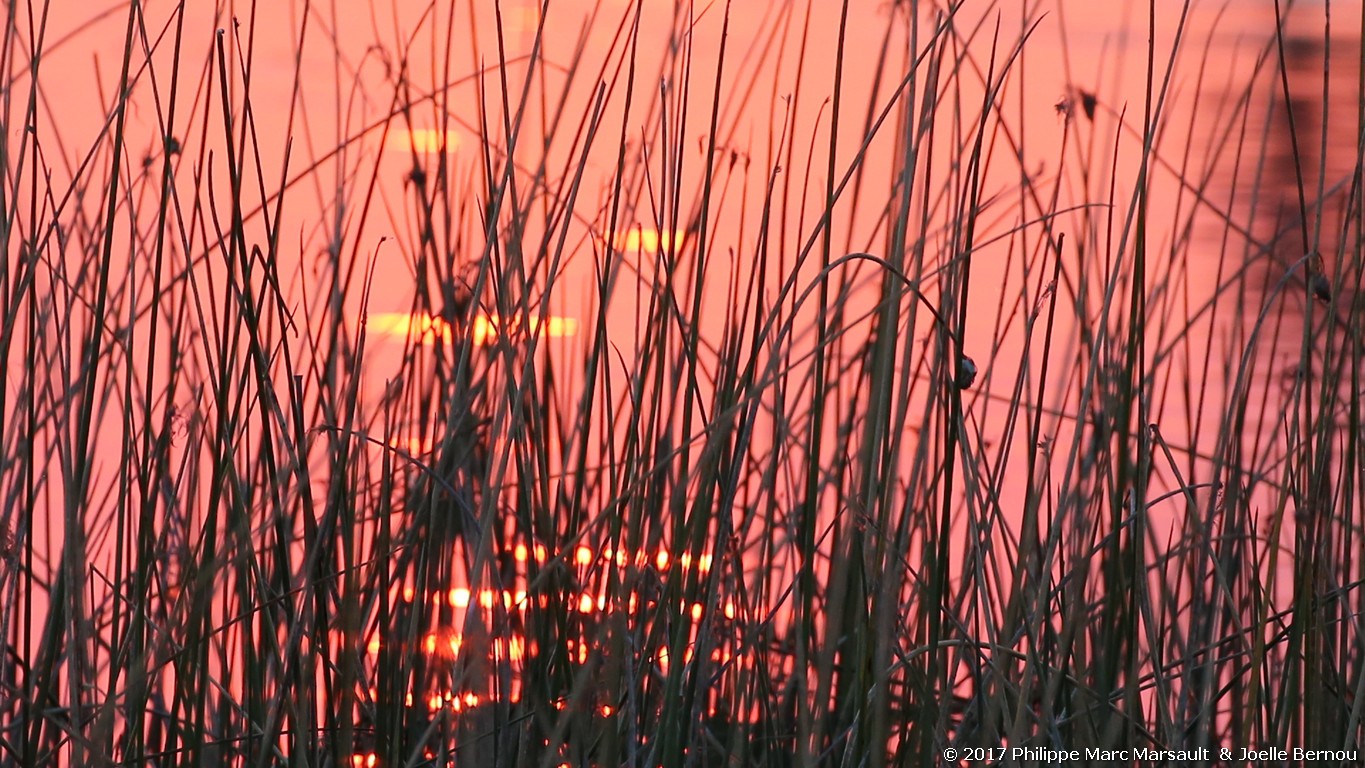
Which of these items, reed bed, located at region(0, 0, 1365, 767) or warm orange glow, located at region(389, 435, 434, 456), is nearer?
reed bed, located at region(0, 0, 1365, 767)

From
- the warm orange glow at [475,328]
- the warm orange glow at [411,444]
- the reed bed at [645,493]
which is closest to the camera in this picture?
the reed bed at [645,493]

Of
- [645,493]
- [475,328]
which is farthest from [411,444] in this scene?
[645,493]

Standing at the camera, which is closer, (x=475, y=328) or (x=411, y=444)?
(x=475, y=328)

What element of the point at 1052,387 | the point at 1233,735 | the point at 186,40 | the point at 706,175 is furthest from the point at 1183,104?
the point at 706,175

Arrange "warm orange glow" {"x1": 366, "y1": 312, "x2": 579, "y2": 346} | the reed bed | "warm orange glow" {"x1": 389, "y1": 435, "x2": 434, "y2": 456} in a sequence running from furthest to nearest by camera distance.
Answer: "warm orange glow" {"x1": 389, "y1": 435, "x2": 434, "y2": 456}
"warm orange glow" {"x1": 366, "y1": 312, "x2": 579, "y2": 346}
the reed bed

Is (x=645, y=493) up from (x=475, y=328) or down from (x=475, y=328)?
down

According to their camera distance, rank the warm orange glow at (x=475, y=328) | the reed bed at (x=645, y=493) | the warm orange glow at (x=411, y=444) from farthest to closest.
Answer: the warm orange glow at (x=411, y=444) → the warm orange glow at (x=475, y=328) → the reed bed at (x=645, y=493)

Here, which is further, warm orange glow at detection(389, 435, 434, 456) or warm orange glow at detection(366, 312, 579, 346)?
warm orange glow at detection(389, 435, 434, 456)

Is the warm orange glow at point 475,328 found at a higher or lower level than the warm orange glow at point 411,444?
higher

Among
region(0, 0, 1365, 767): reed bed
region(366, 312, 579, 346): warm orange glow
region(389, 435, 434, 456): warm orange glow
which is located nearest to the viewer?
region(0, 0, 1365, 767): reed bed

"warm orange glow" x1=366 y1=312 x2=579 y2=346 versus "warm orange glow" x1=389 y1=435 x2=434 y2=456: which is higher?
"warm orange glow" x1=366 y1=312 x2=579 y2=346

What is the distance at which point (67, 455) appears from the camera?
1048mm

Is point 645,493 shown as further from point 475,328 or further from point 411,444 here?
point 411,444

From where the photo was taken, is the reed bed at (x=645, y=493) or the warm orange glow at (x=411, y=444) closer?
the reed bed at (x=645, y=493)
